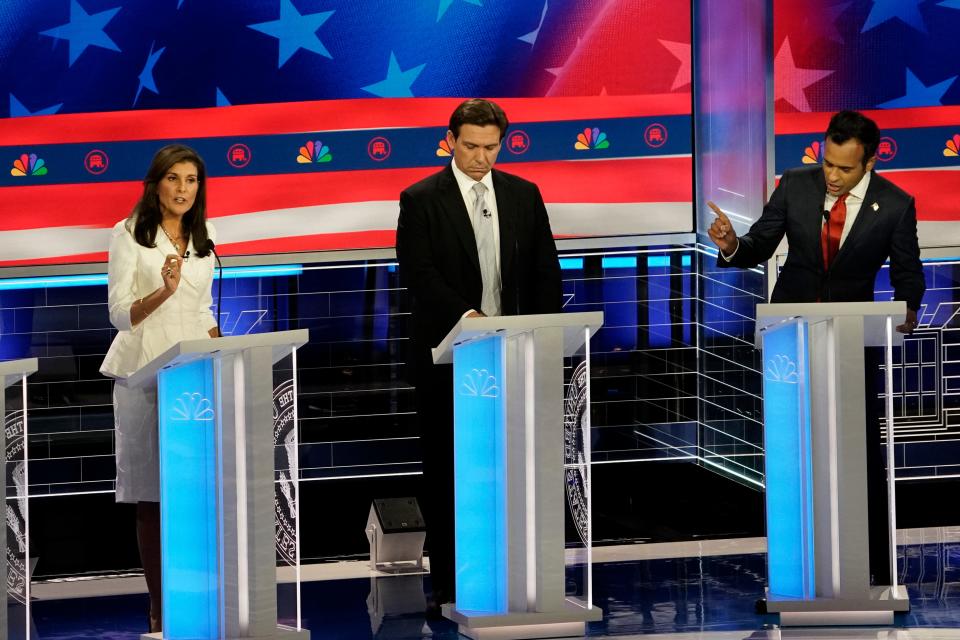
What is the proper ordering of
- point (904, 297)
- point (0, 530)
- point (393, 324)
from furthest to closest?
point (393, 324), point (904, 297), point (0, 530)

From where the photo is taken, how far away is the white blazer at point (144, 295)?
449cm

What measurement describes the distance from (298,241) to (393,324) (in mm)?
745

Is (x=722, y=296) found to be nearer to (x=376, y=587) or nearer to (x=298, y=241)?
(x=298, y=241)

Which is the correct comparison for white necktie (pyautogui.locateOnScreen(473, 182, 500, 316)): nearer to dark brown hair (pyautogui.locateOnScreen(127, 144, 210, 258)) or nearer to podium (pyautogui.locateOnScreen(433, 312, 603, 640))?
podium (pyautogui.locateOnScreen(433, 312, 603, 640))

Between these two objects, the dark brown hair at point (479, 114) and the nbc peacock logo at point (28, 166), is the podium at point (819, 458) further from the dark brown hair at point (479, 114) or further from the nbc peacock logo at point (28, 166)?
the nbc peacock logo at point (28, 166)

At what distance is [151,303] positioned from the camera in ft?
14.6

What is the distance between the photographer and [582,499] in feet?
15.1

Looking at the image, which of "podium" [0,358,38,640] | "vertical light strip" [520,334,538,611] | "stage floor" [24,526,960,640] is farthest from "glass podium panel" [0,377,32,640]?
"vertical light strip" [520,334,538,611]

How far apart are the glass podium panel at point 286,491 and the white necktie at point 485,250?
901 mm

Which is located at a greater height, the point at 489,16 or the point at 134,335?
the point at 489,16

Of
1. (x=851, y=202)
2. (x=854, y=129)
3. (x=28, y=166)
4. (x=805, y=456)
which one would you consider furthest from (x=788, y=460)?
(x=28, y=166)

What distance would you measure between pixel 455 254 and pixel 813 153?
238cm

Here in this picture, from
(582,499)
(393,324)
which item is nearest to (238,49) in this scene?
(393,324)

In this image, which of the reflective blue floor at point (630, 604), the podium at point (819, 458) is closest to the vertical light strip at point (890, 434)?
the podium at point (819, 458)
